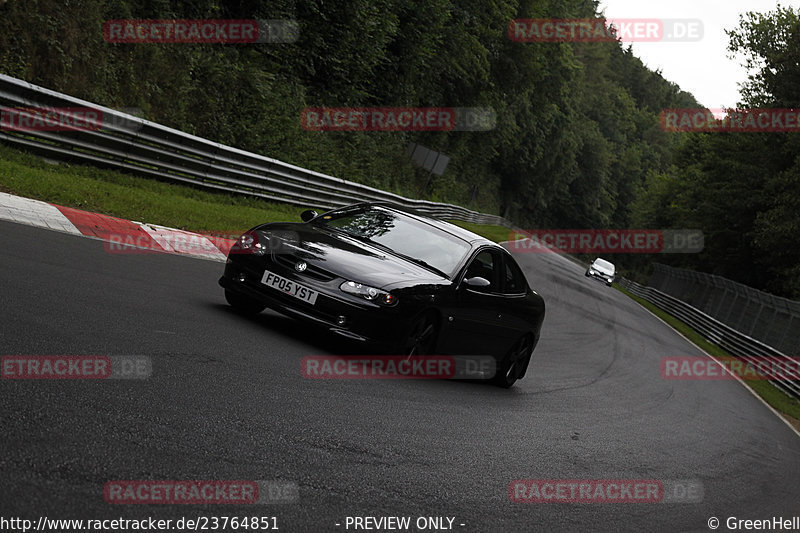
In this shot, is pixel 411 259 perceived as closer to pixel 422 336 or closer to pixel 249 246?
pixel 422 336

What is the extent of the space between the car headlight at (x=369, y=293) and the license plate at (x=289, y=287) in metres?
0.27

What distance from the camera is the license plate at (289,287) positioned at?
25.8 ft

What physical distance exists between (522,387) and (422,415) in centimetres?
354

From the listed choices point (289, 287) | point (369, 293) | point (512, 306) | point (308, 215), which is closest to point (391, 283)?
point (369, 293)

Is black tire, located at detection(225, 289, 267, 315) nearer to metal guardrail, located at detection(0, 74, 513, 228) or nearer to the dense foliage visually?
metal guardrail, located at detection(0, 74, 513, 228)

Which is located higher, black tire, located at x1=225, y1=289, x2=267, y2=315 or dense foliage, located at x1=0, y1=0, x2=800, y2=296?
dense foliage, located at x1=0, y1=0, x2=800, y2=296

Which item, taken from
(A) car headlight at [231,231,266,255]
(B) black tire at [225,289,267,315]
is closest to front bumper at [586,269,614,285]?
(B) black tire at [225,289,267,315]

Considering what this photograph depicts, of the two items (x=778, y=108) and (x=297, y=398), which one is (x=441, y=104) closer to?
(x=778, y=108)

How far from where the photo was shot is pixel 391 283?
26.0 ft

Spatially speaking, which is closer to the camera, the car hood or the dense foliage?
the car hood

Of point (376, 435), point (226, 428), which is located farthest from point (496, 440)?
point (226, 428)

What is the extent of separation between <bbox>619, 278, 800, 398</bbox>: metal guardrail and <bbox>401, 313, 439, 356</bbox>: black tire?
53.2 feet

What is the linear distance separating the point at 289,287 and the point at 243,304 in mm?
1030

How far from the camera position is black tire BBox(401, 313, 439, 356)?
26.5 ft
